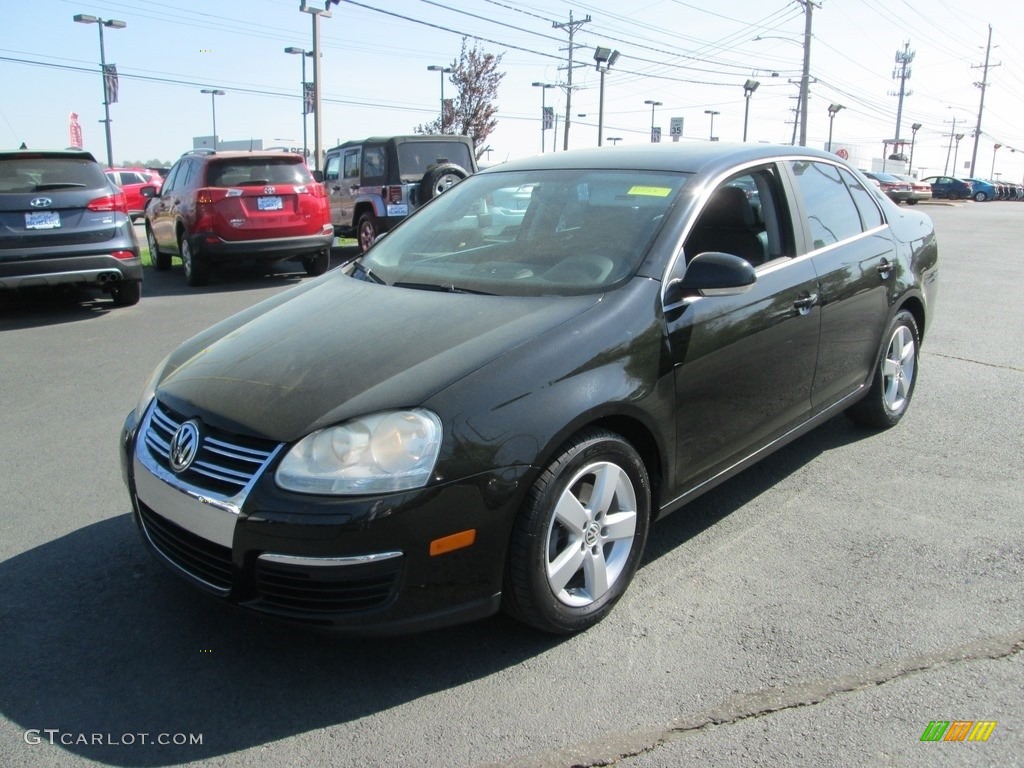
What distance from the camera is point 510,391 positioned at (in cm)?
268

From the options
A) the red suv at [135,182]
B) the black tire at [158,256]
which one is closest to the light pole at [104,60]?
the red suv at [135,182]

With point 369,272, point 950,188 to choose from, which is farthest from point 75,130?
point 950,188

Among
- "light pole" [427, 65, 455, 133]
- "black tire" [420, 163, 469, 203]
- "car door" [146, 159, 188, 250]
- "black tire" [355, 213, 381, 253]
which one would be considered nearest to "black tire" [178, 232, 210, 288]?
"car door" [146, 159, 188, 250]

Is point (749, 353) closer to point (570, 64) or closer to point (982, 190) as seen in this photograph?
point (570, 64)

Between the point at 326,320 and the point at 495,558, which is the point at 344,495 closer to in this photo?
the point at 495,558

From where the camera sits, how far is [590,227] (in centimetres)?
361

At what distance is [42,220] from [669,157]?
6938 millimetres

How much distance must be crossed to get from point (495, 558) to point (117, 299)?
8.13 m

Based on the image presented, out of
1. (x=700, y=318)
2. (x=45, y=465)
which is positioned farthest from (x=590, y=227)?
(x=45, y=465)

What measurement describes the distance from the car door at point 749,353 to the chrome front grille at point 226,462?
1498 mm

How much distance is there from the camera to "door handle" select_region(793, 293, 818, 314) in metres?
3.84

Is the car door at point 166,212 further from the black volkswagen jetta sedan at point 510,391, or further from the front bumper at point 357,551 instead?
the front bumper at point 357,551

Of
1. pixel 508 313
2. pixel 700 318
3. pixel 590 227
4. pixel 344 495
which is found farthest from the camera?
pixel 590 227

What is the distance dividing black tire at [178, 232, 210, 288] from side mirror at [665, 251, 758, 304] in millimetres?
8807
